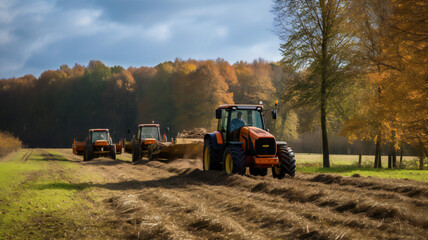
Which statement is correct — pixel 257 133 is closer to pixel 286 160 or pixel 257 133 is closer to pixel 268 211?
pixel 286 160

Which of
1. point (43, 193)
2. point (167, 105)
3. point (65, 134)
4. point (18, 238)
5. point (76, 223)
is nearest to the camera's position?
point (18, 238)

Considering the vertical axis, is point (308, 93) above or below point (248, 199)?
above

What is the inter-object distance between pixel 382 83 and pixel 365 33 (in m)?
5.47

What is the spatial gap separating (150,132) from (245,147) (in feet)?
39.9

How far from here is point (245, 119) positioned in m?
13.6

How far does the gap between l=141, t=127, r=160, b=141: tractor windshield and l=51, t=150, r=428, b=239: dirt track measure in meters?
12.2

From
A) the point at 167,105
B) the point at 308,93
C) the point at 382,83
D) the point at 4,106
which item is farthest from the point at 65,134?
the point at 382,83

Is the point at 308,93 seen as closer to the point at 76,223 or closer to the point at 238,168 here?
the point at 238,168

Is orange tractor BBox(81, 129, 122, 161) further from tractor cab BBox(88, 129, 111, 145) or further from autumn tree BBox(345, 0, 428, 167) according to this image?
autumn tree BBox(345, 0, 428, 167)

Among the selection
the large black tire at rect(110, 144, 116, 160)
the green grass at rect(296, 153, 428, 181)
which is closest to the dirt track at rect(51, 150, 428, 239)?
the green grass at rect(296, 153, 428, 181)

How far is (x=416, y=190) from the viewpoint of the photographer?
919 centimetres

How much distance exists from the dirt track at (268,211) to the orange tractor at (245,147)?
1070mm

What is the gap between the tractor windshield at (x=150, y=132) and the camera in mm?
23531

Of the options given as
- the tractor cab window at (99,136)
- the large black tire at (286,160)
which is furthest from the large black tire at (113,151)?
the large black tire at (286,160)
